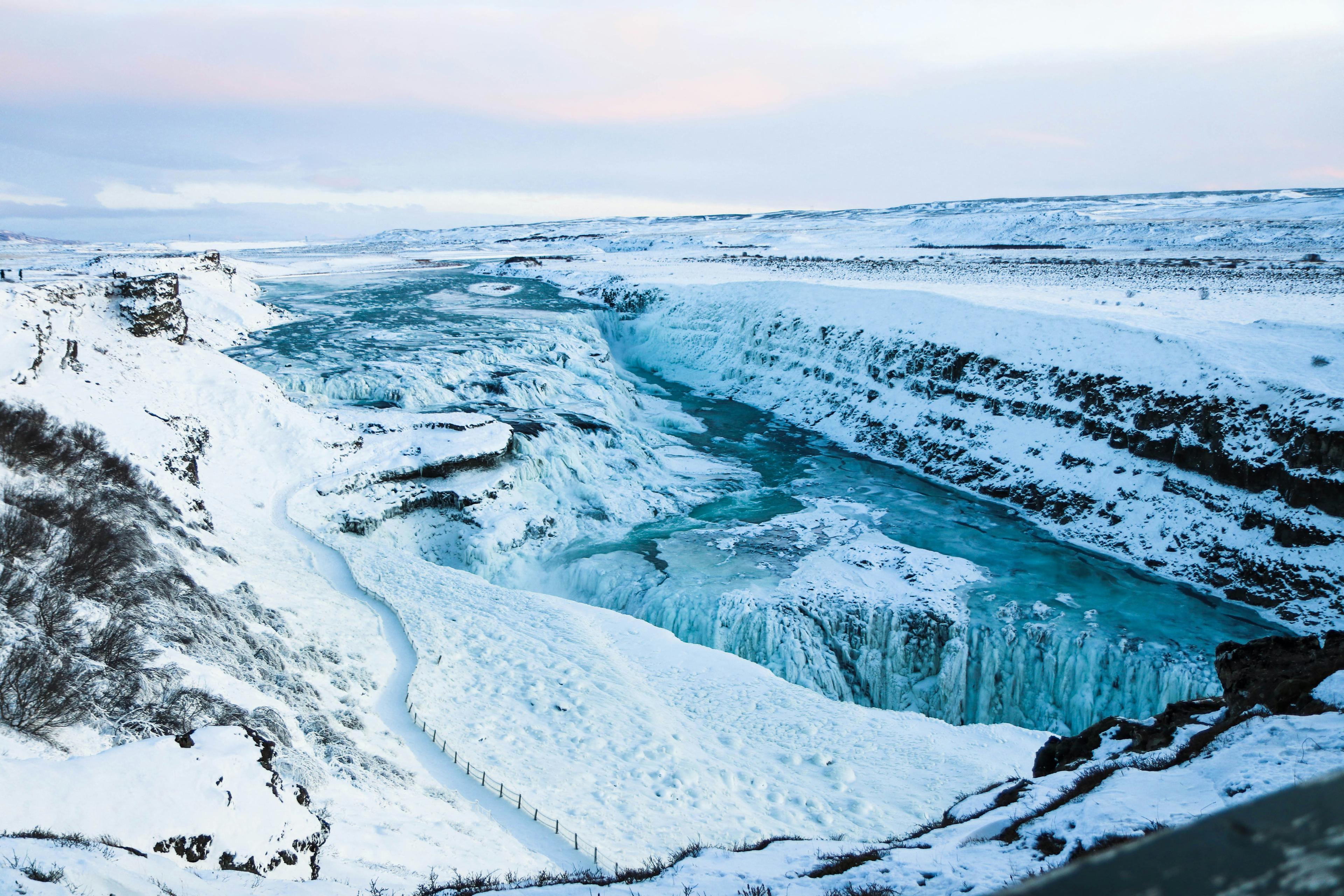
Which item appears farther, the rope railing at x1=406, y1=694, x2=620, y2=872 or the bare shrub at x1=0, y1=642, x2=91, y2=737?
the rope railing at x1=406, y1=694, x2=620, y2=872

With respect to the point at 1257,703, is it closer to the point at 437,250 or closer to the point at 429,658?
the point at 429,658

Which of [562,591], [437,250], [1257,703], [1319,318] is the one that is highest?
[437,250]

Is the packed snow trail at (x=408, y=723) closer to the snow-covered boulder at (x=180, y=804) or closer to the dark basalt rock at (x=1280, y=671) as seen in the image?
the snow-covered boulder at (x=180, y=804)

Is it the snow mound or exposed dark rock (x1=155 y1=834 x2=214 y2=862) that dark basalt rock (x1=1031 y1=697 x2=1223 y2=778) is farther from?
exposed dark rock (x1=155 y1=834 x2=214 y2=862)

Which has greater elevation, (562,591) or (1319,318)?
(1319,318)

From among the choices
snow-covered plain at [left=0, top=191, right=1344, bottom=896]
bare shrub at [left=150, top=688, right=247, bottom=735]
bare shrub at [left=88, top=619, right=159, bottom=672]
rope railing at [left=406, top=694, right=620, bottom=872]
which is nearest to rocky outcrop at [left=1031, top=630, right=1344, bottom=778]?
snow-covered plain at [left=0, top=191, right=1344, bottom=896]

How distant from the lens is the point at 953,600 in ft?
72.8

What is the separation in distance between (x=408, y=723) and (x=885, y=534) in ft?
56.7

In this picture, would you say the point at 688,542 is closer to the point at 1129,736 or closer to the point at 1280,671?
the point at 1129,736

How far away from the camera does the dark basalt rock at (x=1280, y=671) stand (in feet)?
28.7

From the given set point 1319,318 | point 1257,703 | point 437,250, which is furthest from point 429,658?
point 437,250

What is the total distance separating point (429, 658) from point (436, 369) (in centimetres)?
2402

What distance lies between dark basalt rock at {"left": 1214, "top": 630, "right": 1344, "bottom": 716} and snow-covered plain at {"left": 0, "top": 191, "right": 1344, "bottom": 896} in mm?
626

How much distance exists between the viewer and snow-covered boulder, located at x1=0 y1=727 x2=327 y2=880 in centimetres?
836
